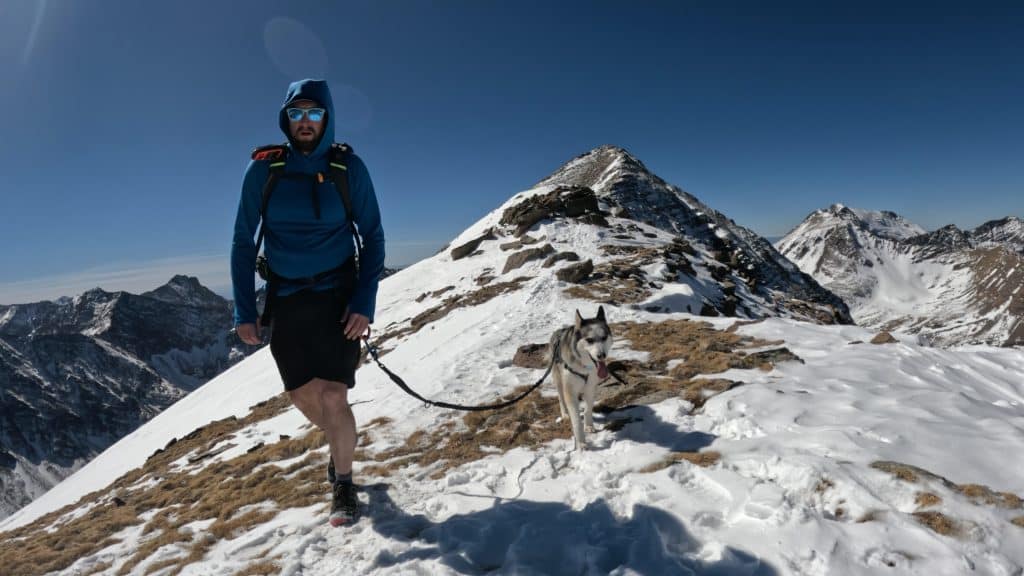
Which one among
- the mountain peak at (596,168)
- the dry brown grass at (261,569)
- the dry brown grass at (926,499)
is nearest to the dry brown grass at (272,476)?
the dry brown grass at (261,569)

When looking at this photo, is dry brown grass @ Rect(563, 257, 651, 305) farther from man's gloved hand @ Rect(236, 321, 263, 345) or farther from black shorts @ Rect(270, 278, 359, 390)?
man's gloved hand @ Rect(236, 321, 263, 345)

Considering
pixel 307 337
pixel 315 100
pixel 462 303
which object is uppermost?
pixel 315 100

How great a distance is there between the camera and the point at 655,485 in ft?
17.5

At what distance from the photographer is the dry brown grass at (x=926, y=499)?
4027 mm

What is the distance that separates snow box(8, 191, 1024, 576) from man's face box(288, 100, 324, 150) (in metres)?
4.34

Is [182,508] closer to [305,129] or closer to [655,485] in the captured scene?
[305,129]

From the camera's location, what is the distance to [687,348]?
1145 centimetres

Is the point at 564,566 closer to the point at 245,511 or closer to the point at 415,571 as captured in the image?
the point at 415,571

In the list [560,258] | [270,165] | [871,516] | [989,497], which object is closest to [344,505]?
[270,165]

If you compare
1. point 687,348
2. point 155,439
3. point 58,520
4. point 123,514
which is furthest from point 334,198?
point 155,439

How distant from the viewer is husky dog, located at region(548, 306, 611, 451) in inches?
271

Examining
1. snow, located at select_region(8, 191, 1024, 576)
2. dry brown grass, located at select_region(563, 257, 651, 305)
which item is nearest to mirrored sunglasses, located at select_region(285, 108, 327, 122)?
snow, located at select_region(8, 191, 1024, 576)

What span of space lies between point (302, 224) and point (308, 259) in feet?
1.22

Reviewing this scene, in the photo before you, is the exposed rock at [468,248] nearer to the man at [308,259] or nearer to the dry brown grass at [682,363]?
the dry brown grass at [682,363]
